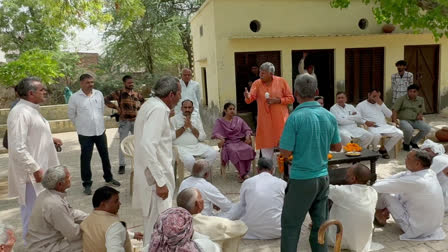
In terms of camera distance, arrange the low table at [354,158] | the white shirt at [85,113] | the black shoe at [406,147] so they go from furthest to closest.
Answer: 1. the black shoe at [406,147]
2. the white shirt at [85,113]
3. the low table at [354,158]

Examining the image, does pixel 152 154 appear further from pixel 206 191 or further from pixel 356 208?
pixel 356 208

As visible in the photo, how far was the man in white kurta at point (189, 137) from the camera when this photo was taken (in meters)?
5.96

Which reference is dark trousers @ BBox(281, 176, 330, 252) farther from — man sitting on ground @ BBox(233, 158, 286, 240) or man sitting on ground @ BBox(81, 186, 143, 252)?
man sitting on ground @ BBox(81, 186, 143, 252)

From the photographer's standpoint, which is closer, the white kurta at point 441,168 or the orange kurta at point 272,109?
the white kurta at point 441,168

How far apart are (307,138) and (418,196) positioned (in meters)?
1.67

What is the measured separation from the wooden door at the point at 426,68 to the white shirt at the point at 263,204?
32.2ft

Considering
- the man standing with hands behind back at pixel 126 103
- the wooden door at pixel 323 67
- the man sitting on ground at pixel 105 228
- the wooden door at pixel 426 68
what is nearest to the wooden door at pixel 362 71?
the wooden door at pixel 323 67

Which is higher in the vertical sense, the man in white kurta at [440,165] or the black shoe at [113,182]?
the man in white kurta at [440,165]

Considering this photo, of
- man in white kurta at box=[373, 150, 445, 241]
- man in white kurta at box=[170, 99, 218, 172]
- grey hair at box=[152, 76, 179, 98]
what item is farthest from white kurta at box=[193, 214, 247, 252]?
man in white kurta at box=[170, 99, 218, 172]

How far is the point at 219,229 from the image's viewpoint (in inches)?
115

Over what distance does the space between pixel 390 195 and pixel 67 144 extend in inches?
363

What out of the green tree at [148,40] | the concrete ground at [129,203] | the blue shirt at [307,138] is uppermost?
the green tree at [148,40]

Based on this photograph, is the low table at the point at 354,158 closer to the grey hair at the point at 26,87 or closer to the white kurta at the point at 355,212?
the white kurta at the point at 355,212

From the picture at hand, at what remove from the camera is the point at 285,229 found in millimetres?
3074
